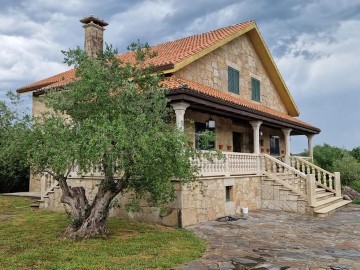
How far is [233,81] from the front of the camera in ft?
60.4

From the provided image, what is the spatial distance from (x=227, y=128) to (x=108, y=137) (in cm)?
1057

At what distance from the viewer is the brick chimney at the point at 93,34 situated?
57.4 feet

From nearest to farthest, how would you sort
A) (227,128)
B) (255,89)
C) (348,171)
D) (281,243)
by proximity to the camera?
(281,243), (227,128), (255,89), (348,171)

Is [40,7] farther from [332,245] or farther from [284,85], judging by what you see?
[284,85]

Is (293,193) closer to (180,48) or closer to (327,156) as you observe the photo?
(180,48)

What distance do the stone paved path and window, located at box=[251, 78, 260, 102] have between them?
328 inches

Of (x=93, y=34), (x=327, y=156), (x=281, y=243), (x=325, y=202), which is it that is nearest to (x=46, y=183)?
(x=93, y=34)

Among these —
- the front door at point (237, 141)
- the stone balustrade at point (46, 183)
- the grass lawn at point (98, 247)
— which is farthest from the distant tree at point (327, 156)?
the grass lawn at point (98, 247)

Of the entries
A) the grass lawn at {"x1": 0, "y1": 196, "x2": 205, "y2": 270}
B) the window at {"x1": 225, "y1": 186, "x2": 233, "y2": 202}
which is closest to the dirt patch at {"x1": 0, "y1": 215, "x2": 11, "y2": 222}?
the grass lawn at {"x1": 0, "y1": 196, "x2": 205, "y2": 270}

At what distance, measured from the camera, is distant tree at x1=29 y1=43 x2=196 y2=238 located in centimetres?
761

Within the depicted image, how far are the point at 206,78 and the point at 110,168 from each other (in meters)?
8.91

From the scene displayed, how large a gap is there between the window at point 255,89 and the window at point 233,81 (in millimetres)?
1809

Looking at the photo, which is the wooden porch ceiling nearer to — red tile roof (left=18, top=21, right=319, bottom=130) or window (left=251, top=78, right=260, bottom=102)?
red tile roof (left=18, top=21, right=319, bottom=130)

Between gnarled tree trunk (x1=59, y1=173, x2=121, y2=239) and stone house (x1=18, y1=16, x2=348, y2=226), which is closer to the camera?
gnarled tree trunk (x1=59, y1=173, x2=121, y2=239)
